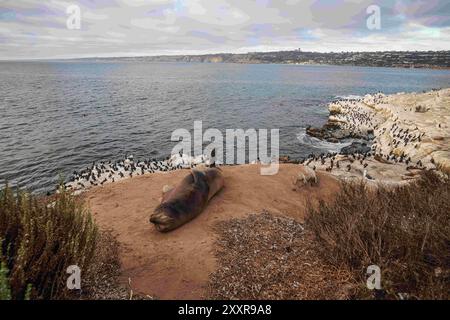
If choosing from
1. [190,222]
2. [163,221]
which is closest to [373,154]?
[190,222]

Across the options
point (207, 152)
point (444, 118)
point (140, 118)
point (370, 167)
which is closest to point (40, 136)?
point (140, 118)

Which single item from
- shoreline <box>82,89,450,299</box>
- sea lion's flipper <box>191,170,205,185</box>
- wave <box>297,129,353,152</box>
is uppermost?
sea lion's flipper <box>191,170,205,185</box>

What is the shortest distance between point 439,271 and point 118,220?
313 inches

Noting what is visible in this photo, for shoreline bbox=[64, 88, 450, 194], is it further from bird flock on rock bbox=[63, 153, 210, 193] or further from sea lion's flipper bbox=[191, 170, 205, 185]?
sea lion's flipper bbox=[191, 170, 205, 185]

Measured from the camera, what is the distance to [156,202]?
35.9 ft

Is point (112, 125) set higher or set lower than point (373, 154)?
higher

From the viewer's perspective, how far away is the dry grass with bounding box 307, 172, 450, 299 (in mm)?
4934

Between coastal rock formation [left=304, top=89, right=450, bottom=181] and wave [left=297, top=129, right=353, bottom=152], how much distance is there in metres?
0.78

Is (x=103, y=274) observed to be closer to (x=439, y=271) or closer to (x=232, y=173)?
(x=439, y=271)

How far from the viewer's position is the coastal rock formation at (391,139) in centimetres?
1997

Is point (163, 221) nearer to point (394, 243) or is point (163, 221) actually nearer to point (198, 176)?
point (198, 176)

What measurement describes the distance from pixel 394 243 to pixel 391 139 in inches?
1035

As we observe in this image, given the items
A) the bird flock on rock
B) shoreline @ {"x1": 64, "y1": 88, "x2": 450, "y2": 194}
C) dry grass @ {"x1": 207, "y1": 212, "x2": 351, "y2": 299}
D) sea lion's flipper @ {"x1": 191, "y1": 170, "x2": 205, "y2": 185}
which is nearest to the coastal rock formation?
shoreline @ {"x1": 64, "y1": 88, "x2": 450, "y2": 194}

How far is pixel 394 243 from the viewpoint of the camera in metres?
5.58
